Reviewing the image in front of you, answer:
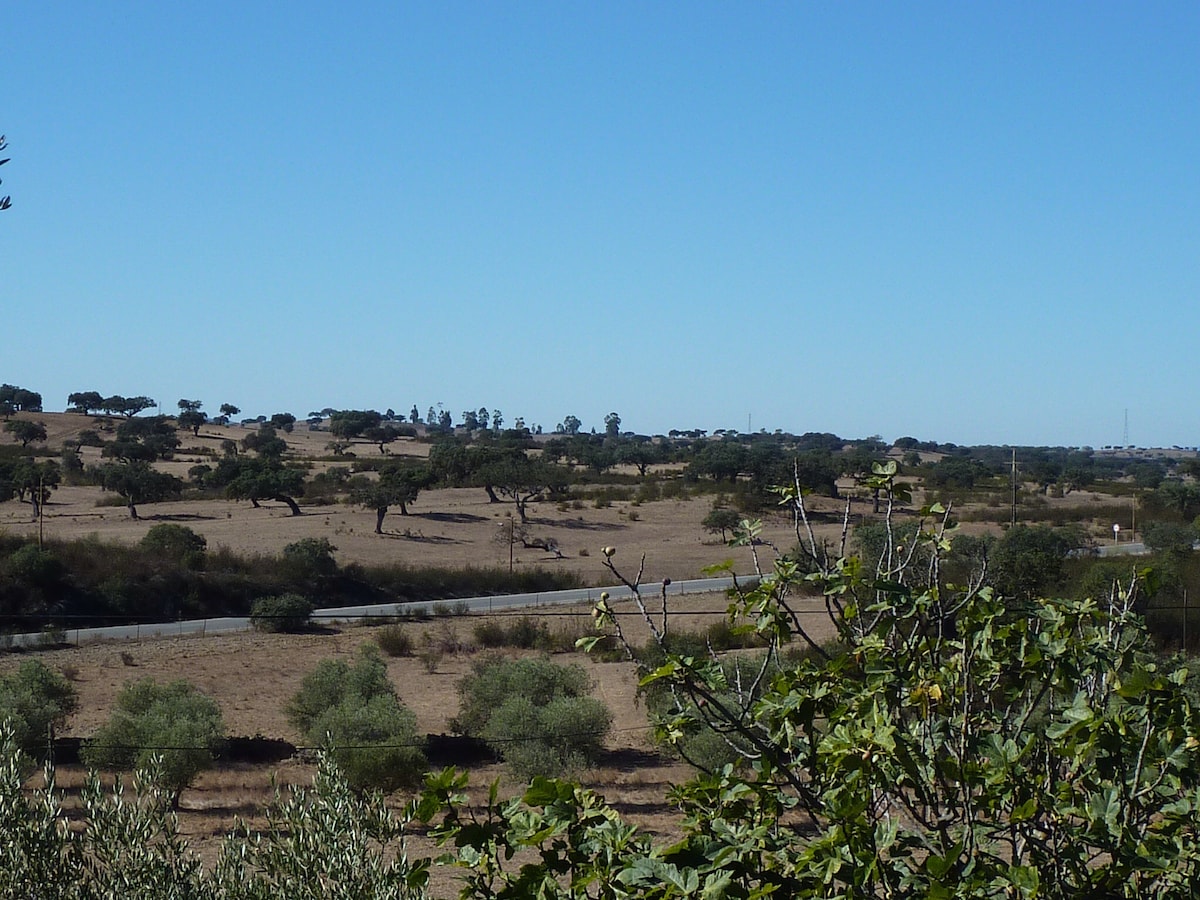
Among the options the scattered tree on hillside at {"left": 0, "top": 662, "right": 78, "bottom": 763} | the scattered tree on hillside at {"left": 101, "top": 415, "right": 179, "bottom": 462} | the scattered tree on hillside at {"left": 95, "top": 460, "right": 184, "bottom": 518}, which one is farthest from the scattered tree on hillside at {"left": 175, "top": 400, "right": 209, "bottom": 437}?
the scattered tree on hillside at {"left": 0, "top": 662, "right": 78, "bottom": 763}

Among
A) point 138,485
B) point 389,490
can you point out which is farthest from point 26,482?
point 389,490

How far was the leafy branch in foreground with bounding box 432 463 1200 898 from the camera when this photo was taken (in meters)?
3.71

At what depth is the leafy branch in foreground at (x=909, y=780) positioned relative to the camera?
146 inches

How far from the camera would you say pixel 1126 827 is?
13.2 ft

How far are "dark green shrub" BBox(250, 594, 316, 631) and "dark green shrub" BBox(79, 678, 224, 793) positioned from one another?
14.9 metres

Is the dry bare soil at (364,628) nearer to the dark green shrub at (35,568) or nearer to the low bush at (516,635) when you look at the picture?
the low bush at (516,635)

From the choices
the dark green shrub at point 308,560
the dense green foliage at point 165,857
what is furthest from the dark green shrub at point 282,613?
the dense green foliage at point 165,857

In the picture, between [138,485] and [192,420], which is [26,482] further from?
[192,420]

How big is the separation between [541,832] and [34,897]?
3.35m

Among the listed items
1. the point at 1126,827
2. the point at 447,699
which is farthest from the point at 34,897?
the point at 447,699

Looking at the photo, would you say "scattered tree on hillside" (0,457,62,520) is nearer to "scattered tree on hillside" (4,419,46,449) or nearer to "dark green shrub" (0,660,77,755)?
"scattered tree on hillside" (4,419,46,449)

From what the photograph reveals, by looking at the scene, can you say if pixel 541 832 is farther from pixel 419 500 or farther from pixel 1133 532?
pixel 419 500

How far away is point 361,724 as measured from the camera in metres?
22.7

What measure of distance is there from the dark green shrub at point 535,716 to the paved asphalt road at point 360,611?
6695 millimetres
